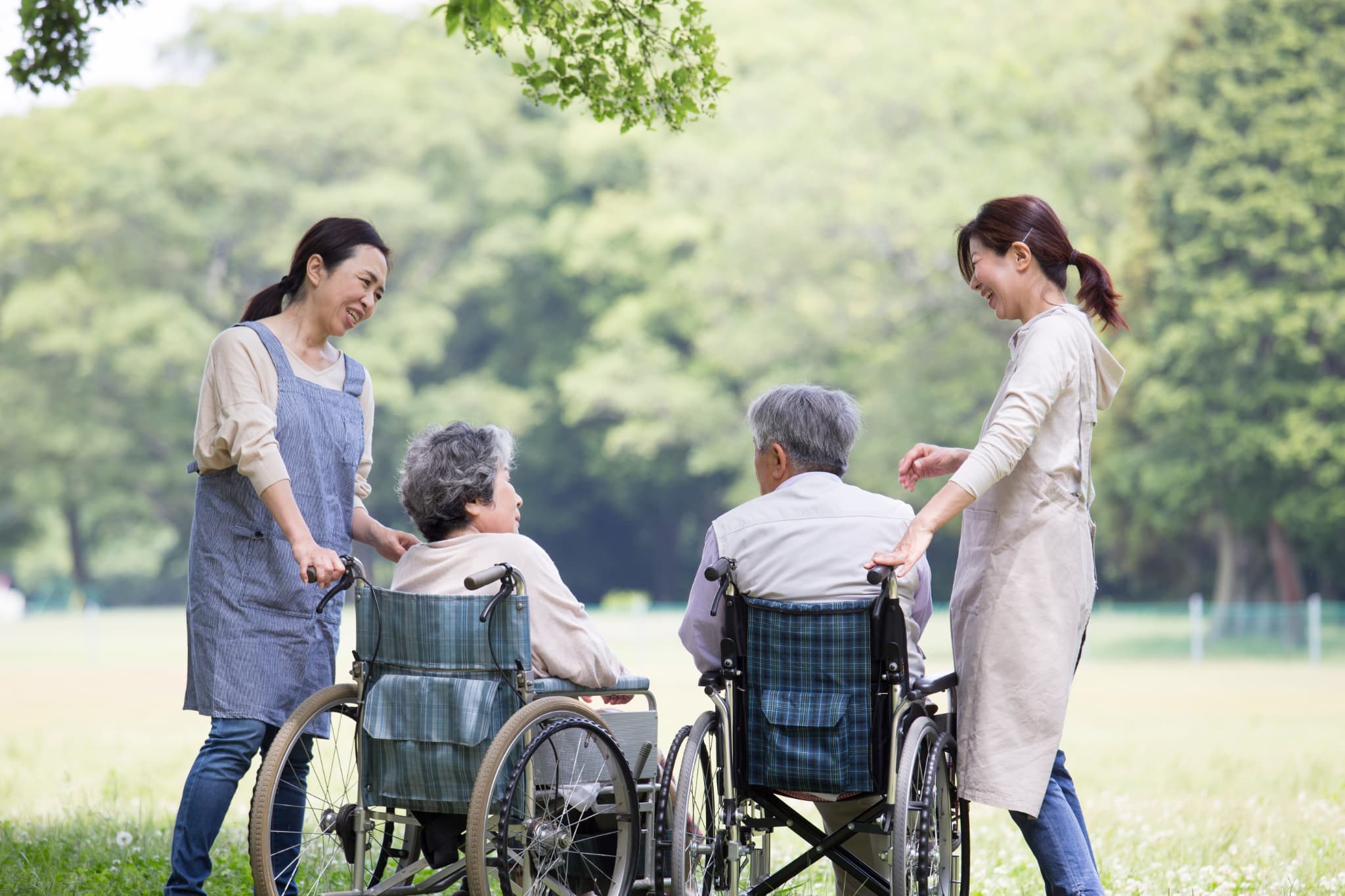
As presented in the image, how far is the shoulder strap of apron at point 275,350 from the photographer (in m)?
3.31

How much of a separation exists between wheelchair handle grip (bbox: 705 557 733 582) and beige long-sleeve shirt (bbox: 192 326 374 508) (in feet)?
2.92

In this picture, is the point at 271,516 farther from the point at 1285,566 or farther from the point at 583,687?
the point at 1285,566

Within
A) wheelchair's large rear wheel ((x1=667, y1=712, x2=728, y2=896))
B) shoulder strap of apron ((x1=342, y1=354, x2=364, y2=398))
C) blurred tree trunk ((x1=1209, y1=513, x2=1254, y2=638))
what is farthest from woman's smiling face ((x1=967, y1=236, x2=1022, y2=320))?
blurred tree trunk ((x1=1209, y1=513, x2=1254, y2=638))

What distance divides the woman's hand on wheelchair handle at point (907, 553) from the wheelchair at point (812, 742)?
0.02 metres

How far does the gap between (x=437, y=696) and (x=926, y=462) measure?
1.20 m

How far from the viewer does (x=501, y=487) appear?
3301mm

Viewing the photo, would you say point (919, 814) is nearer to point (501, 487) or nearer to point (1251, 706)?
point (501, 487)

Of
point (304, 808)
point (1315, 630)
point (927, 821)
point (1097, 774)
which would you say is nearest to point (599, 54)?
point (304, 808)

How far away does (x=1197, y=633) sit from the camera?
21.1 m

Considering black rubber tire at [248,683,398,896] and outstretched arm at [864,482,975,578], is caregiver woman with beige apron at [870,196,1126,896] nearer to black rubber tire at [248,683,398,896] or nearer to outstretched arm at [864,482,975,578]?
outstretched arm at [864,482,975,578]

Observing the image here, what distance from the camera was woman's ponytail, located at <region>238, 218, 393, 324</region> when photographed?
341cm

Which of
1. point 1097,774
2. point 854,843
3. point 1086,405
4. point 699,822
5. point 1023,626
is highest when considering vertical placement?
point 1086,405

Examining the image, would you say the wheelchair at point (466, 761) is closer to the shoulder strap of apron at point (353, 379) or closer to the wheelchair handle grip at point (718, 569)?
the wheelchair handle grip at point (718, 569)

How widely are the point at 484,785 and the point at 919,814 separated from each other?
0.84 m
